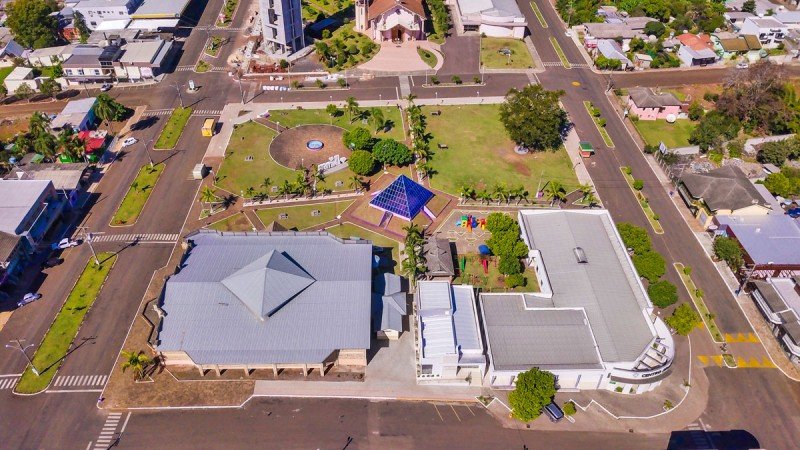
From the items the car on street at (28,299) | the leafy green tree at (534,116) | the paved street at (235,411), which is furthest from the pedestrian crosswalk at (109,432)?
the leafy green tree at (534,116)

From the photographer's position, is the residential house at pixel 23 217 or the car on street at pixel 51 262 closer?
the residential house at pixel 23 217

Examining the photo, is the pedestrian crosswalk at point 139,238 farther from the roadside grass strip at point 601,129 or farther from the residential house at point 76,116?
the roadside grass strip at point 601,129

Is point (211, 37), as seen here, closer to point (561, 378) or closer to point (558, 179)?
point (558, 179)

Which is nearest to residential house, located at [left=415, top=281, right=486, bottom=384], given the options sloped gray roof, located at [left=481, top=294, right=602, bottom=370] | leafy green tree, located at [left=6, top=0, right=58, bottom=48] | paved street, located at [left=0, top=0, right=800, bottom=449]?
sloped gray roof, located at [left=481, top=294, right=602, bottom=370]

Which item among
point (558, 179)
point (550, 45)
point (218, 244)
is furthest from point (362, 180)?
point (550, 45)

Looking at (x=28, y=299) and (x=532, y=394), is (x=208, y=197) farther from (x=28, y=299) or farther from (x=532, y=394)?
(x=532, y=394)
